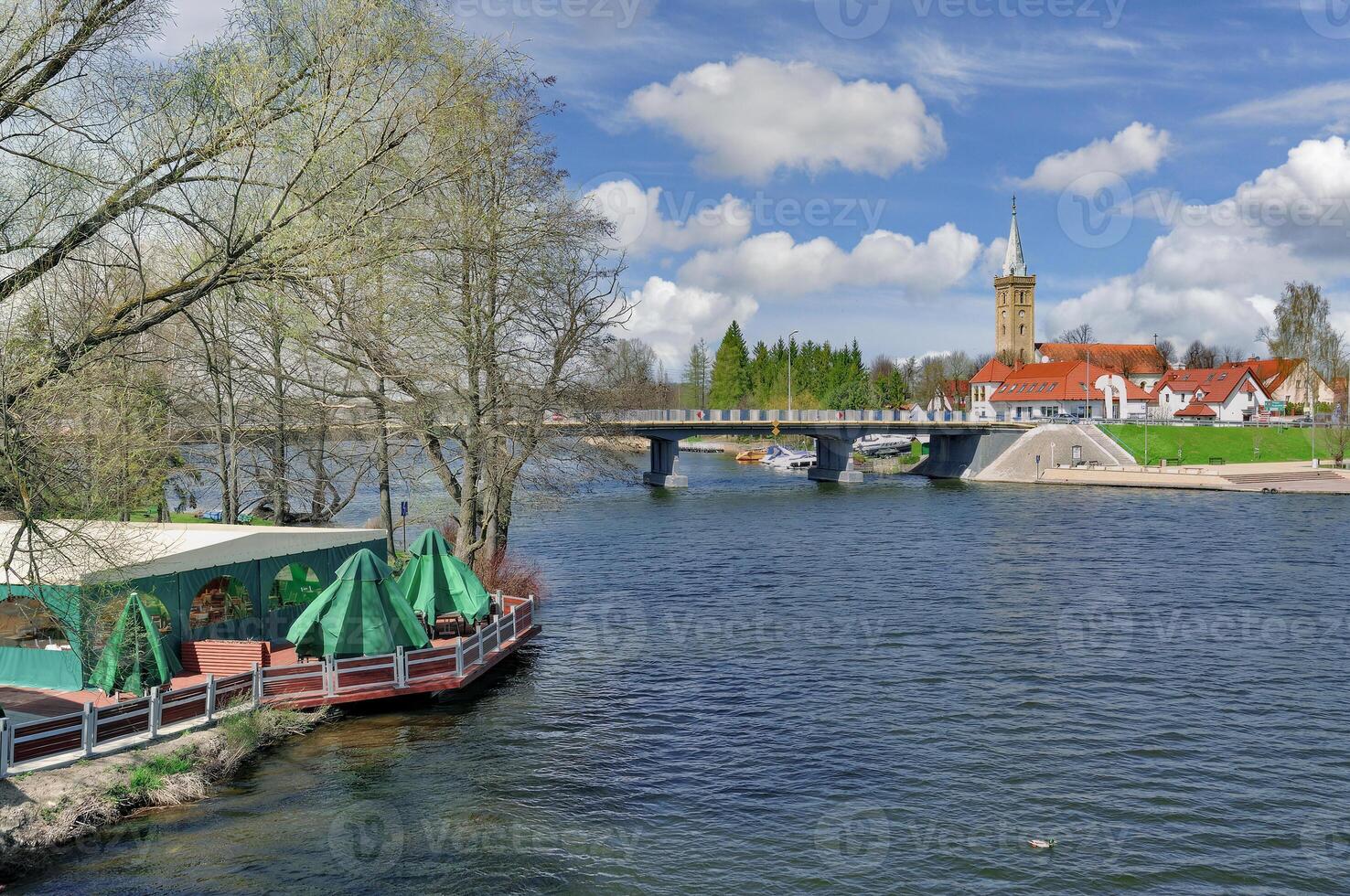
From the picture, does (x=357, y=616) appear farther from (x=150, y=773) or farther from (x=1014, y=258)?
(x=1014, y=258)

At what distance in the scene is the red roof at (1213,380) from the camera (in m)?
126

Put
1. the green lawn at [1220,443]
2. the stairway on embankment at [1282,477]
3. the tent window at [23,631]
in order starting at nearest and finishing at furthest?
the tent window at [23,631] < the stairway on embankment at [1282,477] < the green lawn at [1220,443]

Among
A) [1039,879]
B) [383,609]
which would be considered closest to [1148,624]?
[1039,879]

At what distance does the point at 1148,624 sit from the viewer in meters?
32.1

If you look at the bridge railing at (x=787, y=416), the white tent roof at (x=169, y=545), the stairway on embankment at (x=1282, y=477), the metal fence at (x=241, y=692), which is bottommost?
the metal fence at (x=241, y=692)

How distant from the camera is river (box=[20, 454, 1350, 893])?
15625 millimetres

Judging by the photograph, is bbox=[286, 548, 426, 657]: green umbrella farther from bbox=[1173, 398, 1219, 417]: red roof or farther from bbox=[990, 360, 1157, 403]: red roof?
bbox=[1173, 398, 1219, 417]: red roof

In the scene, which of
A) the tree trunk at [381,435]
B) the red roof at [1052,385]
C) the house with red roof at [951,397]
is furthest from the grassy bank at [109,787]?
the house with red roof at [951,397]

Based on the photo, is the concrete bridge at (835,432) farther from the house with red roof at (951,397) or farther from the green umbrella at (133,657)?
the house with red roof at (951,397)

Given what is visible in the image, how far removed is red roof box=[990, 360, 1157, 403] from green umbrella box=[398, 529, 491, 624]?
114935mm

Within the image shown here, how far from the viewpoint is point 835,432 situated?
94625mm

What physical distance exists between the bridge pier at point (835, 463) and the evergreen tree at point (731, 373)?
67.8m

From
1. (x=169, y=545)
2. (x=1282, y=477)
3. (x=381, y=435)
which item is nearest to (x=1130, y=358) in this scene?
(x=1282, y=477)

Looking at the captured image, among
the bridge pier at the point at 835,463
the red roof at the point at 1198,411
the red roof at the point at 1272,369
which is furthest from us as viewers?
the red roof at the point at 1272,369
